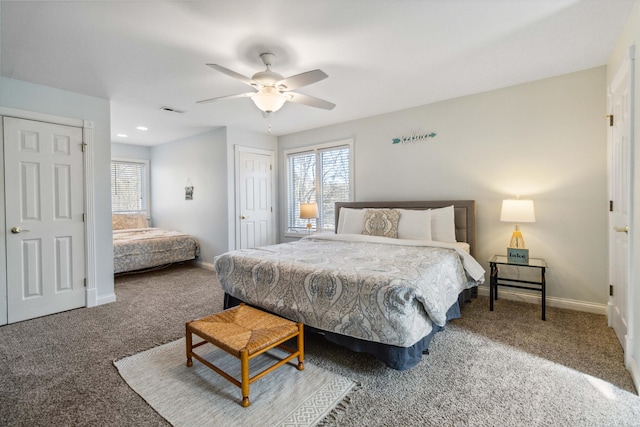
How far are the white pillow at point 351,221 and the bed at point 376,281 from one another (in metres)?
0.39

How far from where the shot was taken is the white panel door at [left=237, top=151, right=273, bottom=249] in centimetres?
526

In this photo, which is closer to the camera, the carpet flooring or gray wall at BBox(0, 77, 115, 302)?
the carpet flooring

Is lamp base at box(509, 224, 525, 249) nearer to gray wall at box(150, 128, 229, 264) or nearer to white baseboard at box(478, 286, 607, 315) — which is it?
white baseboard at box(478, 286, 607, 315)

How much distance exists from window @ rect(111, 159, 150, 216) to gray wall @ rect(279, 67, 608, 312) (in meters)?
5.70

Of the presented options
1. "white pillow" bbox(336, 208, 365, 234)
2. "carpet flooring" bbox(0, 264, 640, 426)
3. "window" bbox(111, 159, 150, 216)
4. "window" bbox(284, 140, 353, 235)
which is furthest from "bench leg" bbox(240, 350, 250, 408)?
"window" bbox(111, 159, 150, 216)

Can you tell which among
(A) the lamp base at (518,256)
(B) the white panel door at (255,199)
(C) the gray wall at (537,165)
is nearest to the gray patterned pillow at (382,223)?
(C) the gray wall at (537,165)

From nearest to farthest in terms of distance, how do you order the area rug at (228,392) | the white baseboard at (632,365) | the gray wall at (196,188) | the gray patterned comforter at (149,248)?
the area rug at (228,392)
the white baseboard at (632,365)
the gray patterned comforter at (149,248)
the gray wall at (196,188)

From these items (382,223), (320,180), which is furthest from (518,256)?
(320,180)

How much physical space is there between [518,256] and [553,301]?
0.73 meters

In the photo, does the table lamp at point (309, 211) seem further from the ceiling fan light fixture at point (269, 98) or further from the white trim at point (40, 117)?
the white trim at point (40, 117)

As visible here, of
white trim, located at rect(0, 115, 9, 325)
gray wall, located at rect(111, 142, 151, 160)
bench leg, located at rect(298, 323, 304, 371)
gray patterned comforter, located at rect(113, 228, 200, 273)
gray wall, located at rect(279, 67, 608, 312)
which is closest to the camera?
bench leg, located at rect(298, 323, 304, 371)

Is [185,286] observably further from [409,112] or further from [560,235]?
[560,235]

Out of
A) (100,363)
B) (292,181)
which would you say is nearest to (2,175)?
(100,363)

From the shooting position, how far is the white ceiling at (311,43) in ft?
6.77
